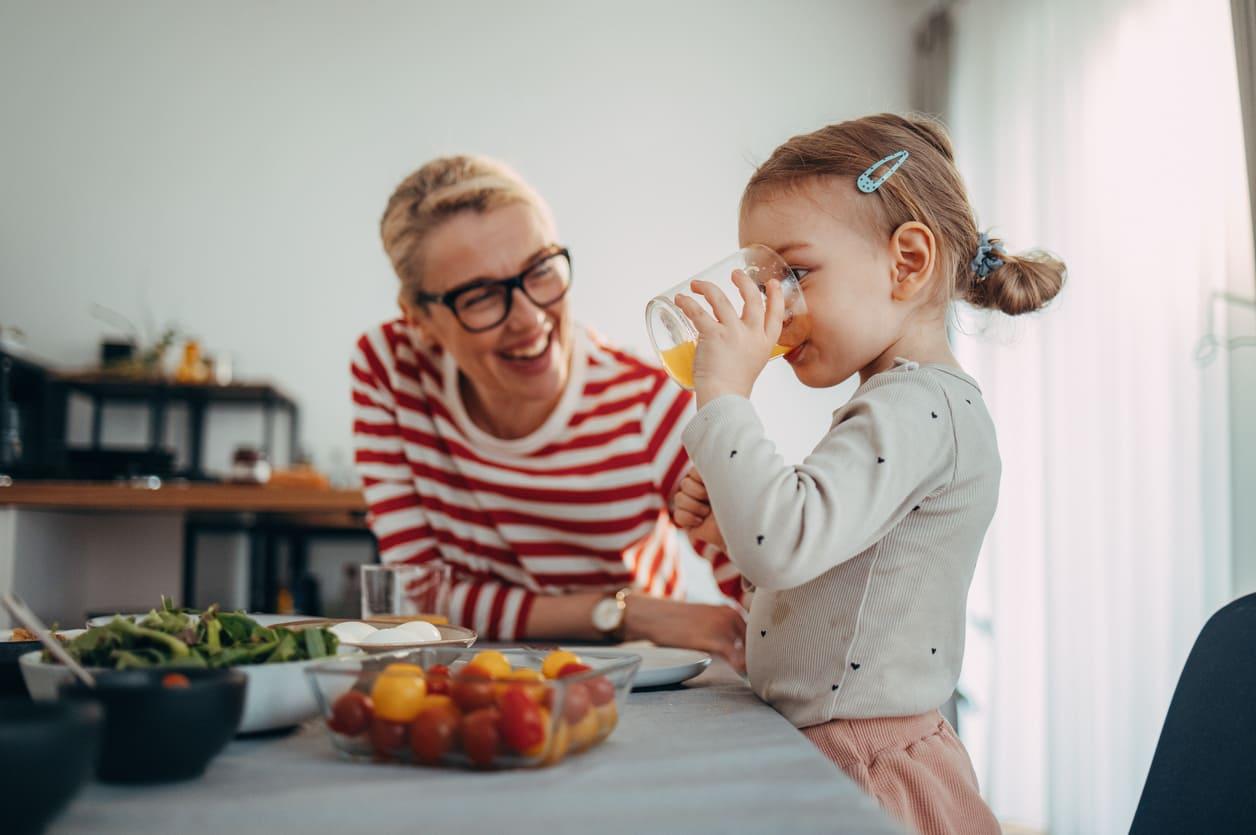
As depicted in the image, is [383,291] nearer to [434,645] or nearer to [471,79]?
[471,79]

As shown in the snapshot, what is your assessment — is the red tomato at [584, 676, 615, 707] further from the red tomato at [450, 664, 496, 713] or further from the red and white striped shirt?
the red and white striped shirt

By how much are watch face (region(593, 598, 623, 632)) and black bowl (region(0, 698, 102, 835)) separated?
944 mm

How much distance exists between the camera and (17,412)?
13.8ft

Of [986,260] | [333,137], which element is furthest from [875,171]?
[333,137]

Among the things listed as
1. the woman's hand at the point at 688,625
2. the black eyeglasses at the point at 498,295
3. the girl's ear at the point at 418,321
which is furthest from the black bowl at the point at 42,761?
the girl's ear at the point at 418,321

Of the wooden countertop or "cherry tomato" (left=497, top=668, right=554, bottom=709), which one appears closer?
"cherry tomato" (left=497, top=668, right=554, bottom=709)

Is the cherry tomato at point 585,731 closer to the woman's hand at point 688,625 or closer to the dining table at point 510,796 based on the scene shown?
the dining table at point 510,796

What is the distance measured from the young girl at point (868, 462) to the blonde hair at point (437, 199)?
0.61m

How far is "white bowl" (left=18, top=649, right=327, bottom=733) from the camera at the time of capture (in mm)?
642

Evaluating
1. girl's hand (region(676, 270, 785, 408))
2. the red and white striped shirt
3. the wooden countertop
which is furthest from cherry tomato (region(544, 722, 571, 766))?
the wooden countertop

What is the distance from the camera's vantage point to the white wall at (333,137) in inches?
194

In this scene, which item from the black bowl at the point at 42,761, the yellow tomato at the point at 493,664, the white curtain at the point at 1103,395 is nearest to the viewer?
the black bowl at the point at 42,761

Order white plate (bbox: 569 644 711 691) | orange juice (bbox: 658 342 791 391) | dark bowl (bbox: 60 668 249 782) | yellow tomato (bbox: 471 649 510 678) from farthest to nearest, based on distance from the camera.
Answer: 1. orange juice (bbox: 658 342 791 391)
2. white plate (bbox: 569 644 711 691)
3. yellow tomato (bbox: 471 649 510 678)
4. dark bowl (bbox: 60 668 249 782)

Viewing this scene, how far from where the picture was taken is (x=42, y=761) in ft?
1.36
